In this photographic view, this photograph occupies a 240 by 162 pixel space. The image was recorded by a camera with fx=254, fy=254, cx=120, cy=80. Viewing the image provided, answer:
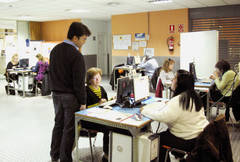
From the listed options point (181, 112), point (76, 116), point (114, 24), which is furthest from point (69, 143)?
point (114, 24)

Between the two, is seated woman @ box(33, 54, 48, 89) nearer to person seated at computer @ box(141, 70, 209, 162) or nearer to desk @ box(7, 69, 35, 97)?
desk @ box(7, 69, 35, 97)

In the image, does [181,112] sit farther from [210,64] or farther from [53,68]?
[210,64]

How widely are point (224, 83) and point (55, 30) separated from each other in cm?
869

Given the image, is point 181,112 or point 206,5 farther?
point 206,5

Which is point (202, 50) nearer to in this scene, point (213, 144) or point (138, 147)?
point (138, 147)

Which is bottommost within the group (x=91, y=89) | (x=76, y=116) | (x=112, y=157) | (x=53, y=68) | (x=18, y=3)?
(x=112, y=157)

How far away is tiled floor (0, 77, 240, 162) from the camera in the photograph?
131 inches

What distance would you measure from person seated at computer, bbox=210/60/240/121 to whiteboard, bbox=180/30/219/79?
172cm

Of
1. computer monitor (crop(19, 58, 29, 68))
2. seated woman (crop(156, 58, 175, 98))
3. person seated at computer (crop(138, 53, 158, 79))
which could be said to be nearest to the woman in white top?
seated woman (crop(156, 58, 175, 98))

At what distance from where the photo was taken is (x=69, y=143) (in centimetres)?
287

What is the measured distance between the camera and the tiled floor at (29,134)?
332 centimetres

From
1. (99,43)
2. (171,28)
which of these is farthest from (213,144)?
(99,43)

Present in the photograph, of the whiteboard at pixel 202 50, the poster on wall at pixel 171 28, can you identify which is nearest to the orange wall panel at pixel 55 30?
the poster on wall at pixel 171 28

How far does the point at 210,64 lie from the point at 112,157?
443cm
